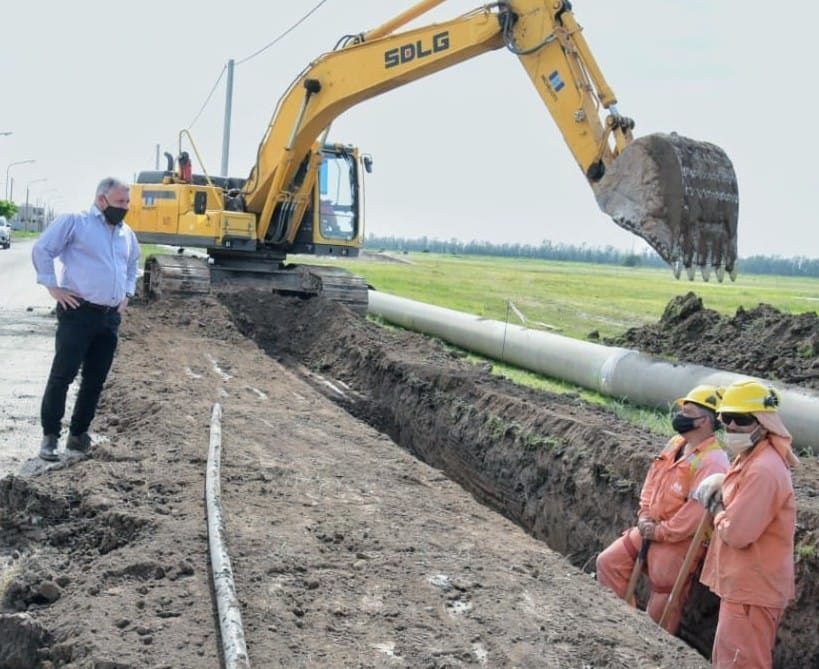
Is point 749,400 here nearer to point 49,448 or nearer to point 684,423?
point 684,423

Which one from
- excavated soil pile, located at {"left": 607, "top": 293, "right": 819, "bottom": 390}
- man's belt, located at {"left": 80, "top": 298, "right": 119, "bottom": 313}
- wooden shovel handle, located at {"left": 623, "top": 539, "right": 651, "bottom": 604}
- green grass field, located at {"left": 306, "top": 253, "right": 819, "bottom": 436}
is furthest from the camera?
green grass field, located at {"left": 306, "top": 253, "right": 819, "bottom": 436}

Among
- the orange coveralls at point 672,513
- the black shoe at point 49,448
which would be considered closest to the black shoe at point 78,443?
the black shoe at point 49,448

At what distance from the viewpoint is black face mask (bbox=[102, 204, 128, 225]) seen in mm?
7488

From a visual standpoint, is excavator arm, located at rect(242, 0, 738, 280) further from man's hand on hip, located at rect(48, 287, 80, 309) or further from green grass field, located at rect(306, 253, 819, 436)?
man's hand on hip, located at rect(48, 287, 80, 309)

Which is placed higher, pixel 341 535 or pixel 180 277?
pixel 180 277

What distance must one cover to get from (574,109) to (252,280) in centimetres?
859

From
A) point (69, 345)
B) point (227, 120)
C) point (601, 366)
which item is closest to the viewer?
point (69, 345)

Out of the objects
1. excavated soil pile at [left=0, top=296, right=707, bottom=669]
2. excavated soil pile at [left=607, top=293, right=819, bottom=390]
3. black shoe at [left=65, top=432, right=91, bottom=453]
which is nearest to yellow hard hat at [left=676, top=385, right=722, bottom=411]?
excavated soil pile at [left=0, top=296, right=707, bottom=669]

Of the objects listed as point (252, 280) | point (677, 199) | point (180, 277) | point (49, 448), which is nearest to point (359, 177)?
point (252, 280)

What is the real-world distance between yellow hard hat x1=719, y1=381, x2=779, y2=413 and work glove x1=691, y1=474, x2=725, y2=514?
0.59 meters

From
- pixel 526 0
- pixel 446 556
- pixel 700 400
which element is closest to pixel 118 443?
pixel 446 556

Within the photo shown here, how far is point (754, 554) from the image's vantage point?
535cm

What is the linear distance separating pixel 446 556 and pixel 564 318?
647 inches

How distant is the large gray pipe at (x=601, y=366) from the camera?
30.7 ft
